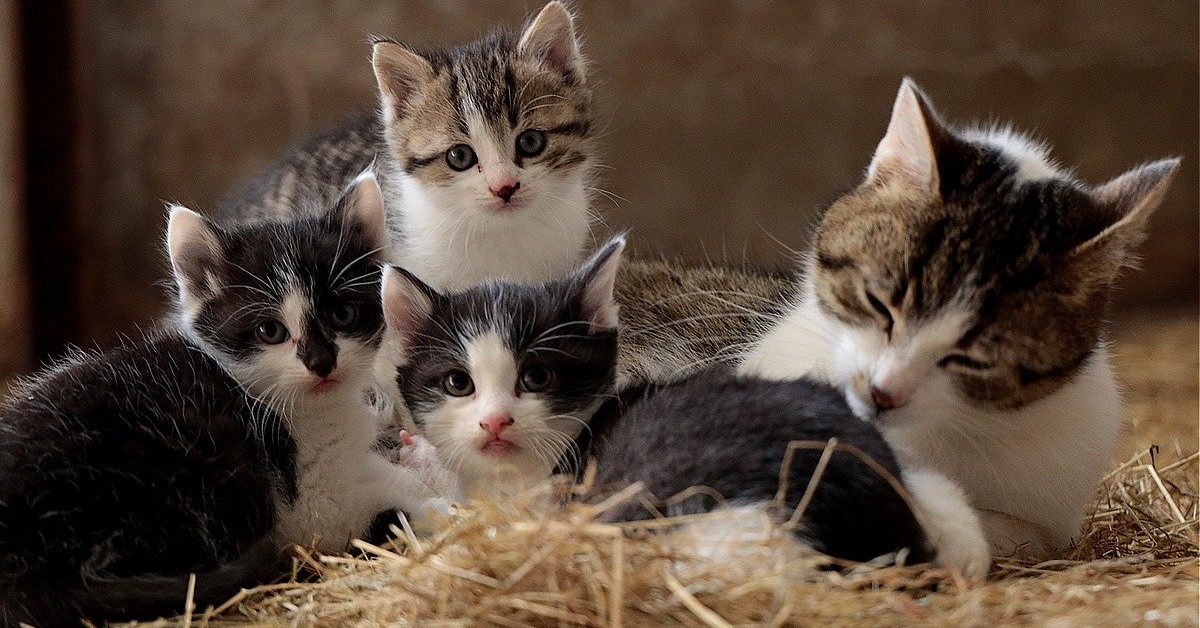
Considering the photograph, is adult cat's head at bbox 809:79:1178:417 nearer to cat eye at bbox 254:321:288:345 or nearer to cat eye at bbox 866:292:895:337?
cat eye at bbox 866:292:895:337

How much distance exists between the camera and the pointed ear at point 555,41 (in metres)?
3.31

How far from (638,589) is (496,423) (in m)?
0.62

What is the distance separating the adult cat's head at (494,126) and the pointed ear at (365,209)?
0.43 m

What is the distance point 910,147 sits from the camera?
93.9 inches

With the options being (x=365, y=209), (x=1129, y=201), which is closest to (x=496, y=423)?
(x=365, y=209)

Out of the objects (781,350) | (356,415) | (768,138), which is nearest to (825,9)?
(768,138)

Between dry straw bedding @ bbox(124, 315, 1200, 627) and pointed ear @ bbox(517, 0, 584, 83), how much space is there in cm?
165

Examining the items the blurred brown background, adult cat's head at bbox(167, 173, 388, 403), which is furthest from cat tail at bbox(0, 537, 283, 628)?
the blurred brown background

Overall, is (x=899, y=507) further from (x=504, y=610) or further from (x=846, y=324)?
(x=504, y=610)

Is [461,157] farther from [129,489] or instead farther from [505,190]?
[129,489]

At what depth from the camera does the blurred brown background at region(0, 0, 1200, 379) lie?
4734mm

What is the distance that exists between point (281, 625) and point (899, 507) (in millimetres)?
1142

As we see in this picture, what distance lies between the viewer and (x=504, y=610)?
1839 mm

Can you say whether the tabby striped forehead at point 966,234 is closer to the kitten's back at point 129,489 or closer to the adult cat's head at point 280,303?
the adult cat's head at point 280,303
